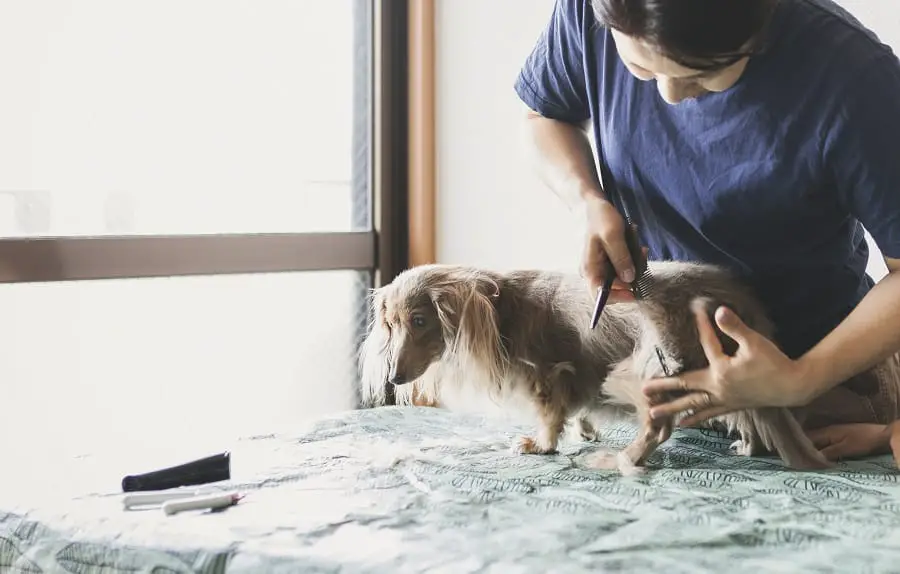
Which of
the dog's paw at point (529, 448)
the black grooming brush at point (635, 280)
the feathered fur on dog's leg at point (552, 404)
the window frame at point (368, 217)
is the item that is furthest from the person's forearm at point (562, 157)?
the window frame at point (368, 217)

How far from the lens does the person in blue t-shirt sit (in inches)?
42.3

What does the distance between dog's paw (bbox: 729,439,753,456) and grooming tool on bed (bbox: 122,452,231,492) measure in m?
0.70

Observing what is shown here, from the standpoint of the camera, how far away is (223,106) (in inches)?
80.9

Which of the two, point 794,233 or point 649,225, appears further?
point 649,225

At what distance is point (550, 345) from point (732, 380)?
0.28 m

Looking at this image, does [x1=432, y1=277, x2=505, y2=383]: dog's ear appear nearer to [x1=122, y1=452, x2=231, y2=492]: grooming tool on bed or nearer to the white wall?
[x1=122, y1=452, x2=231, y2=492]: grooming tool on bed

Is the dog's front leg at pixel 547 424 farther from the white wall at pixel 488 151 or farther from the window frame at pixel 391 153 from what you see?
the window frame at pixel 391 153

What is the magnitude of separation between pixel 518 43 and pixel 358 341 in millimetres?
776

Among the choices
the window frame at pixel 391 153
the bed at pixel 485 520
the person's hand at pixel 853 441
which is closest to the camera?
the bed at pixel 485 520

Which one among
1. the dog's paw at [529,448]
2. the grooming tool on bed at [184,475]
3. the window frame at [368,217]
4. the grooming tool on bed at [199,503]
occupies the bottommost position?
the dog's paw at [529,448]

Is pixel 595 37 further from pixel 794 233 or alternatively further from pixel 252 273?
pixel 252 273

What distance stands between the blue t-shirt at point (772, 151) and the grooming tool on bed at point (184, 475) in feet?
2.17

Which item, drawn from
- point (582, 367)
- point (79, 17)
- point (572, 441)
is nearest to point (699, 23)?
point (582, 367)

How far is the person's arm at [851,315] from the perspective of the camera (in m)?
1.08
